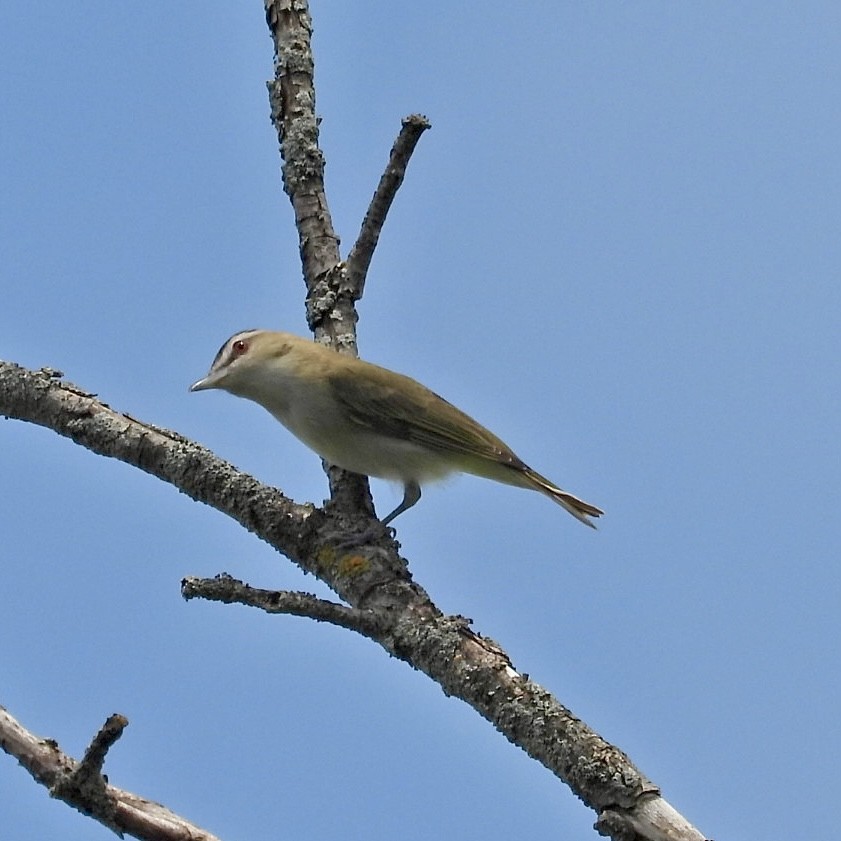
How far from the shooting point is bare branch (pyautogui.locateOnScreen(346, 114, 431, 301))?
237 inches

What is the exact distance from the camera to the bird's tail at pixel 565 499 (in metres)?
6.02

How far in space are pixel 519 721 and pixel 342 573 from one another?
1.11m

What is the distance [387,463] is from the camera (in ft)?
20.4

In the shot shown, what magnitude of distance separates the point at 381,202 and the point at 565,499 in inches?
66.6

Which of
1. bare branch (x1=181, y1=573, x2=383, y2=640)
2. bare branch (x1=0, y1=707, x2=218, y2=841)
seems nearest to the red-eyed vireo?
bare branch (x1=181, y1=573, x2=383, y2=640)

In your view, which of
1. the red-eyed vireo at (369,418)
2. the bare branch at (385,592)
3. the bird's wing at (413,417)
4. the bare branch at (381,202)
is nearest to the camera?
the bare branch at (385,592)

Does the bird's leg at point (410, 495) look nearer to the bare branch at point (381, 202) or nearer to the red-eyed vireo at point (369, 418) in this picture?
the red-eyed vireo at point (369, 418)

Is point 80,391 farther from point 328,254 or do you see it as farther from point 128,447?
point 328,254

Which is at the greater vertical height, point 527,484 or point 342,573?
point 527,484

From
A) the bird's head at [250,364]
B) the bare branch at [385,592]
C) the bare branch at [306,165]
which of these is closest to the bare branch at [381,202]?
the bare branch at [306,165]

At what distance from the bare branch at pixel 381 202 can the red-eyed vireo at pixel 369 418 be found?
15.8 inches

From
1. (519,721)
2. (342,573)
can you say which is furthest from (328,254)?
(519,721)

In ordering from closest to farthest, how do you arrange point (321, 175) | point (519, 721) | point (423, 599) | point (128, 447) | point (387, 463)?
point (519, 721), point (423, 599), point (128, 447), point (387, 463), point (321, 175)

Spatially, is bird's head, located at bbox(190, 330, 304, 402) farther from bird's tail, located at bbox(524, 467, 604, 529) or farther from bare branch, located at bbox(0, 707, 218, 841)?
bare branch, located at bbox(0, 707, 218, 841)
